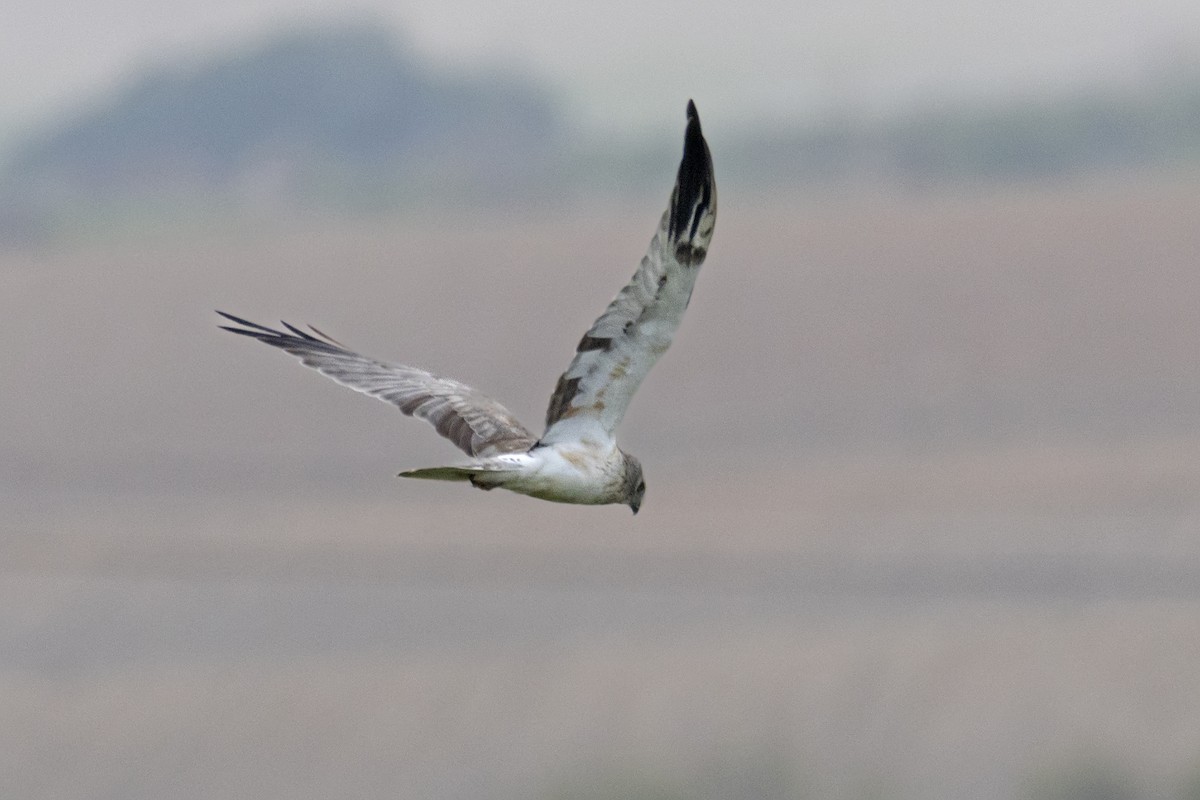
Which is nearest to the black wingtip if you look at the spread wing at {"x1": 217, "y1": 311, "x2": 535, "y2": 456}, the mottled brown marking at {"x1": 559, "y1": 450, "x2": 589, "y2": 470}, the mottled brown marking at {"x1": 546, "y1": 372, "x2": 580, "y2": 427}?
the mottled brown marking at {"x1": 546, "y1": 372, "x2": 580, "y2": 427}

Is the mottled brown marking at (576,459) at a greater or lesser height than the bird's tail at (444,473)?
greater

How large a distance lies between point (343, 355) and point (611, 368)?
385cm

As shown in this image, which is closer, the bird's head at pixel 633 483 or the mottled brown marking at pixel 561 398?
the mottled brown marking at pixel 561 398

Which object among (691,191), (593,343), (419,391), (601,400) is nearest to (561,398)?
(601,400)

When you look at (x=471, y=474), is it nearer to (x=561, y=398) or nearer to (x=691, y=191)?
(x=561, y=398)

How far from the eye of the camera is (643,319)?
1222 centimetres

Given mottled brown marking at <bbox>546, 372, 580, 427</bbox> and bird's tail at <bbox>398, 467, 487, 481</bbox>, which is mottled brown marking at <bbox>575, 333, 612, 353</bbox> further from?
bird's tail at <bbox>398, 467, 487, 481</bbox>

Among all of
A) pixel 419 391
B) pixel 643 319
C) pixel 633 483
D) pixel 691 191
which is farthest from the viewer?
pixel 419 391

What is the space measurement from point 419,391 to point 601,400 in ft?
9.49

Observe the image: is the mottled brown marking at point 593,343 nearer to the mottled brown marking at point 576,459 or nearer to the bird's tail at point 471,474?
the mottled brown marking at point 576,459

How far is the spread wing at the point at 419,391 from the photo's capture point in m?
14.5

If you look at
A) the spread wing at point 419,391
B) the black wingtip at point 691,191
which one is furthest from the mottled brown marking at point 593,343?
the spread wing at point 419,391

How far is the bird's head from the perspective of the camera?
1342 centimetres

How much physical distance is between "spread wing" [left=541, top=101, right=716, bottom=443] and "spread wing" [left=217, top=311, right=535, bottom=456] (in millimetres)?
1125
